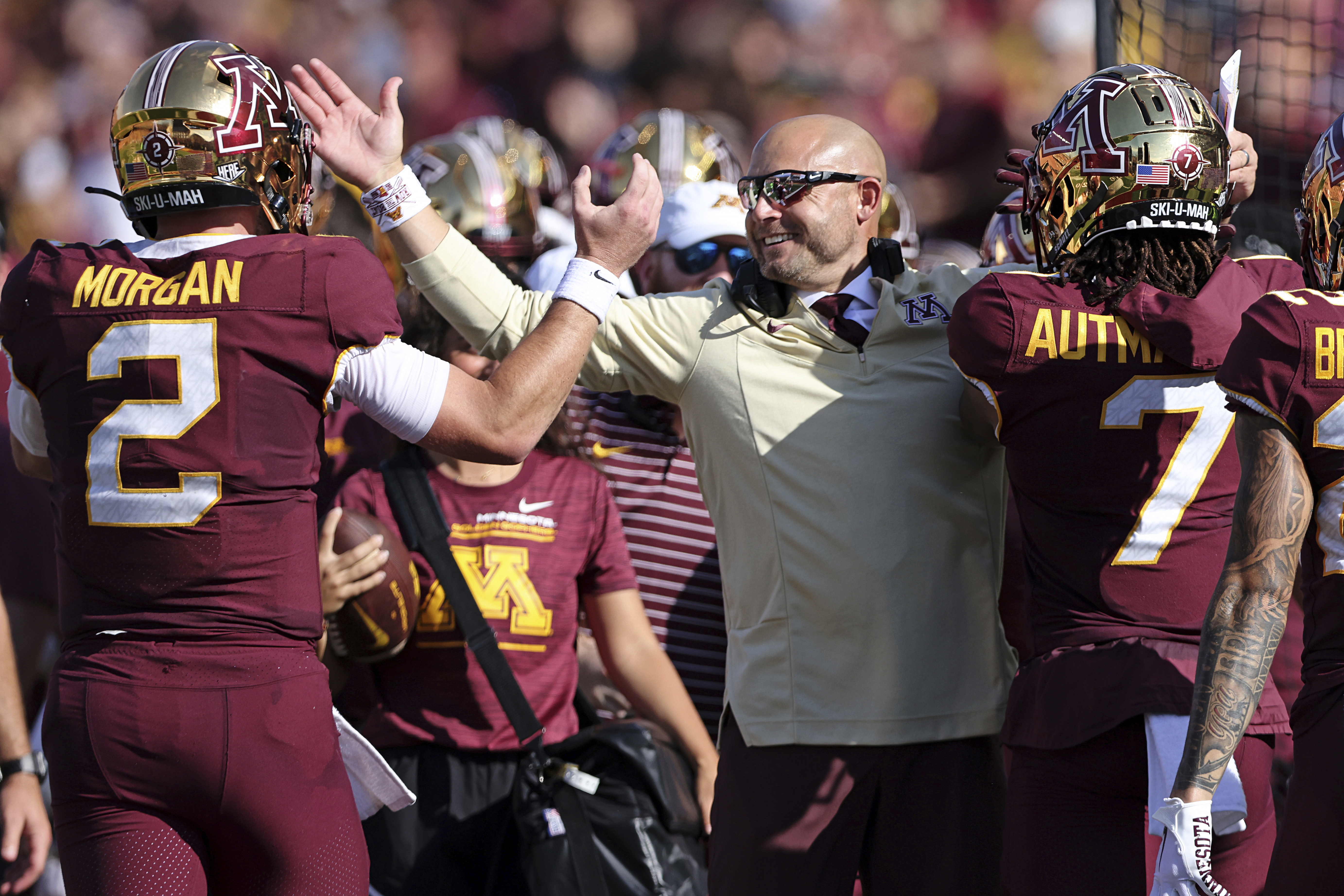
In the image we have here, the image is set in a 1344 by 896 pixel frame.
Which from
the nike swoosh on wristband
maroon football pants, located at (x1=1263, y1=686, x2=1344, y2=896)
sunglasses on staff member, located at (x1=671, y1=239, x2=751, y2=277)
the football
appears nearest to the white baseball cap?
sunglasses on staff member, located at (x1=671, y1=239, x2=751, y2=277)

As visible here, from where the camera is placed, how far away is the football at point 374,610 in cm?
346

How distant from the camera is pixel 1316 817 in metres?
2.29

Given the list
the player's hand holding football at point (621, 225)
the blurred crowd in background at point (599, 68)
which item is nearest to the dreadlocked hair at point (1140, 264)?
the player's hand holding football at point (621, 225)

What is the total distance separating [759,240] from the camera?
3484 millimetres

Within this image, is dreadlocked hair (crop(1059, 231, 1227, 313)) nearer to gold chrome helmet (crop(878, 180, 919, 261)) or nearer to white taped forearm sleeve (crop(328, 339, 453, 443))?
white taped forearm sleeve (crop(328, 339, 453, 443))

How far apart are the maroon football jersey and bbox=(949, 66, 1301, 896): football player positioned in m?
1.37

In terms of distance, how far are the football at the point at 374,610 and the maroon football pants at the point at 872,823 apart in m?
1.01

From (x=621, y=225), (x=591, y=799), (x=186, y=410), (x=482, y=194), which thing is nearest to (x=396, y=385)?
(x=186, y=410)

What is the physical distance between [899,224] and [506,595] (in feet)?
8.69

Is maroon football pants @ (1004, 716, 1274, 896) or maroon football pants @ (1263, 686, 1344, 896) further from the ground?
maroon football pants @ (1263, 686, 1344, 896)

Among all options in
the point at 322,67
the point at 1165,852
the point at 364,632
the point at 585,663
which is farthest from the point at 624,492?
the point at 1165,852

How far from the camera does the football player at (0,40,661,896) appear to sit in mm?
2373

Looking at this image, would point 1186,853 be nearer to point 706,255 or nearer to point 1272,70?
point 706,255

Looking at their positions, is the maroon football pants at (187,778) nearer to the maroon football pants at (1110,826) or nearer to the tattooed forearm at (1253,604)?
the maroon football pants at (1110,826)
